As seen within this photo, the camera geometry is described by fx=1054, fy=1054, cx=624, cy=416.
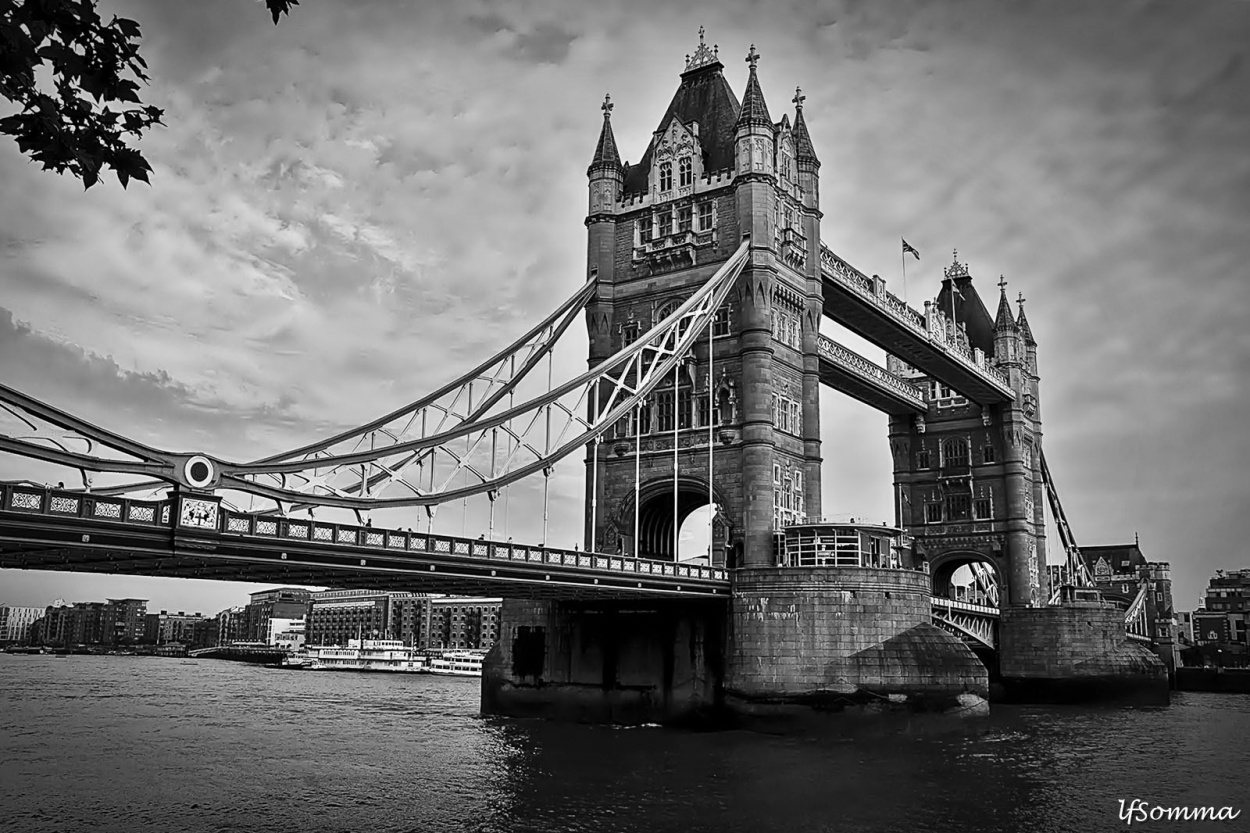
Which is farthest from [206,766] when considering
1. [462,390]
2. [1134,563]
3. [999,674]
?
[1134,563]

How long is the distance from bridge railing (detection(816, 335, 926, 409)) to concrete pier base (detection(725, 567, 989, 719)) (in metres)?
15.5

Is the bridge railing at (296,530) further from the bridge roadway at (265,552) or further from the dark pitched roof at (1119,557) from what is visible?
the dark pitched roof at (1119,557)

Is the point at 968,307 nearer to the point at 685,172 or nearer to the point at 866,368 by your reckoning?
the point at 866,368

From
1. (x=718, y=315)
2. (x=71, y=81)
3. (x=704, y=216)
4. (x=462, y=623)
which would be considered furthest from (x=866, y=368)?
(x=462, y=623)

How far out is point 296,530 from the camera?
27703mm

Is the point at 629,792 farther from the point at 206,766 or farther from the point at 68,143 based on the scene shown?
the point at 68,143

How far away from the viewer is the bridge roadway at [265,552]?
22.7m

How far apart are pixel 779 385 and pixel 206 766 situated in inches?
1213

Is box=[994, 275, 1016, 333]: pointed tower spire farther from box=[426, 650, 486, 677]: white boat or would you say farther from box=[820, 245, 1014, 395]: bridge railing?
box=[426, 650, 486, 677]: white boat

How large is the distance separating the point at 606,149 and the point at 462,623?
126245 mm

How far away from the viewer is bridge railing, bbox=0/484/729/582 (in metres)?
22.3

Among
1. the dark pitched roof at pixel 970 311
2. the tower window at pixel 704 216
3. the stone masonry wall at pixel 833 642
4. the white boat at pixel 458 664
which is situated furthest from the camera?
the white boat at pixel 458 664

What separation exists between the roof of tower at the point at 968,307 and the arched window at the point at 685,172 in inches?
1546

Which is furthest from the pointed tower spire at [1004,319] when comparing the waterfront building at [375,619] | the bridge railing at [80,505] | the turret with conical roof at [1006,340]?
the waterfront building at [375,619]
